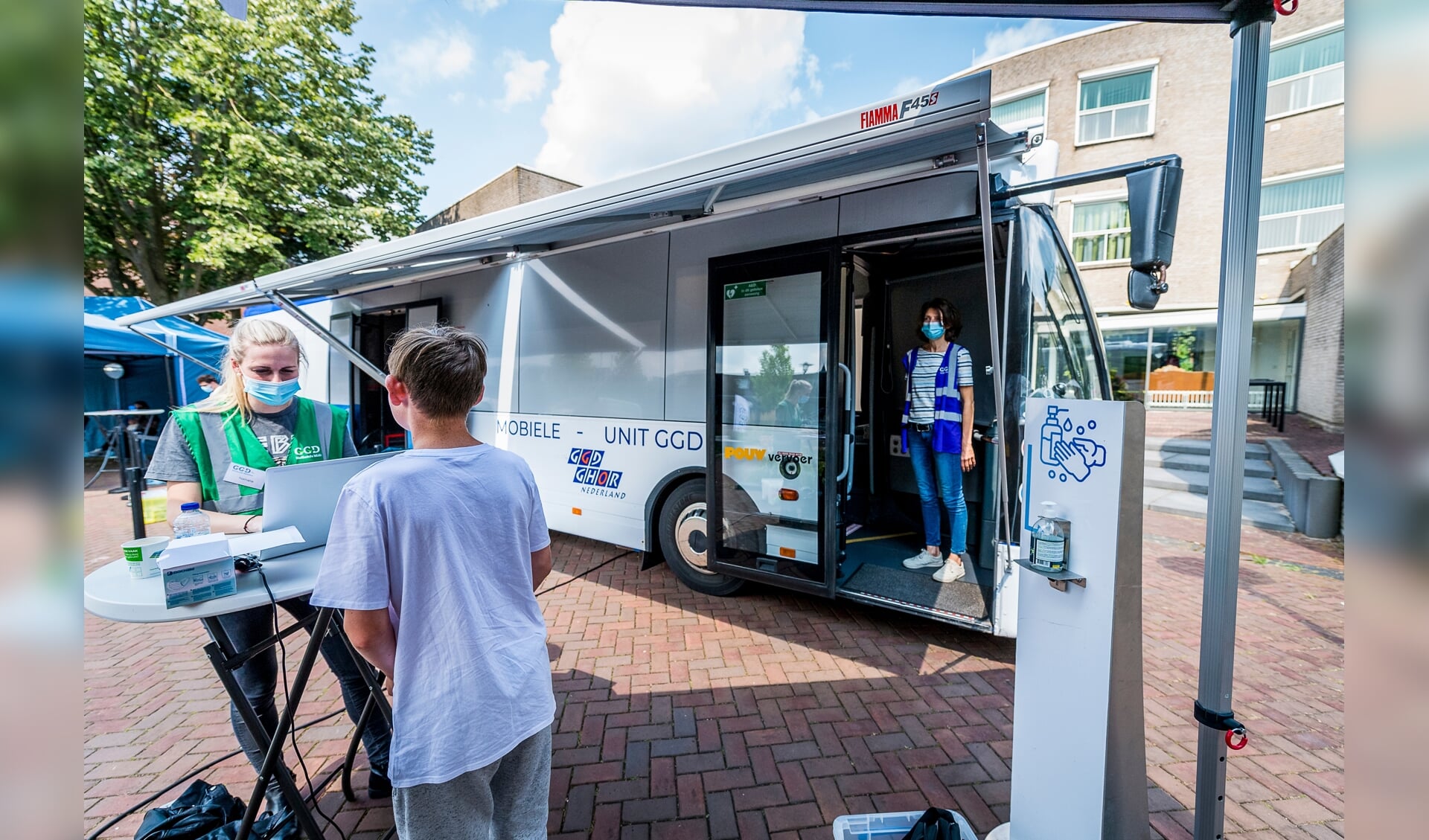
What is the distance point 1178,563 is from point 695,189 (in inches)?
241

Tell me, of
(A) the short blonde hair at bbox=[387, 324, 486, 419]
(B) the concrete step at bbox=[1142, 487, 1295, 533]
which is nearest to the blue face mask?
(A) the short blonde hair at bbox=[387, 324, 486, 419]

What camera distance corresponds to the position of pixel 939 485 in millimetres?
4383

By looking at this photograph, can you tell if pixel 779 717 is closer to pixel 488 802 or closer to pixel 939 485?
pixel 488 802

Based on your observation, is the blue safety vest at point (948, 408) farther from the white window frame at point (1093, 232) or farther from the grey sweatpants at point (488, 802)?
the white window frame at point (1093, 232)

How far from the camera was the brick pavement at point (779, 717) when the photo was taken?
2.44 meters

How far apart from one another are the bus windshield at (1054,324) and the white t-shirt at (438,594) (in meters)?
3.10

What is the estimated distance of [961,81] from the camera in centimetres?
185

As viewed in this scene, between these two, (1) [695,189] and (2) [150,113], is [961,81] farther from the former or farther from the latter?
(2) [150,113]

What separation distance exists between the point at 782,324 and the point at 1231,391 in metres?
2.49

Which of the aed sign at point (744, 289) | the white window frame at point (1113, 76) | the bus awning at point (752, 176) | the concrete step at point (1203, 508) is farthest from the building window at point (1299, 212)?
the bus awning at point (752, 176)

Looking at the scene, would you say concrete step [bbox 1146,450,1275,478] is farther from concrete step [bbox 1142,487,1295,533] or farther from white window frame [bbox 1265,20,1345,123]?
white window frame [bbox 1265,20,1345,123]
